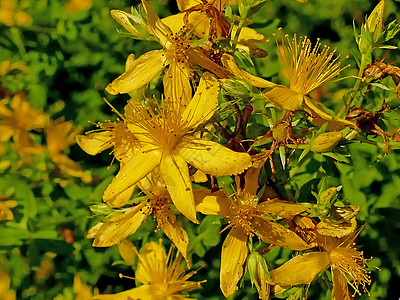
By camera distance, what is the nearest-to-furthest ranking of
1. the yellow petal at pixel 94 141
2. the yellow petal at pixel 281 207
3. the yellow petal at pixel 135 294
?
1. the yellow petal at pixel 281 207
2. the yellow petal at pixel 94 141
3. the yellow petal at pixel 135 294

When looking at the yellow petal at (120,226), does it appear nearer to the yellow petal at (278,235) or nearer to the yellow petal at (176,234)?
the yellow petal at (176,234)

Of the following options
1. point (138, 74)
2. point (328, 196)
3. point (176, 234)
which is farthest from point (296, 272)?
point (138, 74)

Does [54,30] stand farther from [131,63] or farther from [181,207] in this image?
[181,207]

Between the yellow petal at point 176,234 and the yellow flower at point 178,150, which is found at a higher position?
the yellow flower at point 178,150

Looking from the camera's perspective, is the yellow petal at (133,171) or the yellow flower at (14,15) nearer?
the yellow petal at (133,171)

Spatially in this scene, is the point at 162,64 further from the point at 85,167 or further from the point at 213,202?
the point at 85,167

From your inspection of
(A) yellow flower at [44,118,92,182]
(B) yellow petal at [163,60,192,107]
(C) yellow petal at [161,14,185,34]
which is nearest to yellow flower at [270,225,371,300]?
(B) yellow petal at [163,60,192,107]

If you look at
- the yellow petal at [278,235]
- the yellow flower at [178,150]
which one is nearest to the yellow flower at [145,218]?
the yellow flower at [178,150]
